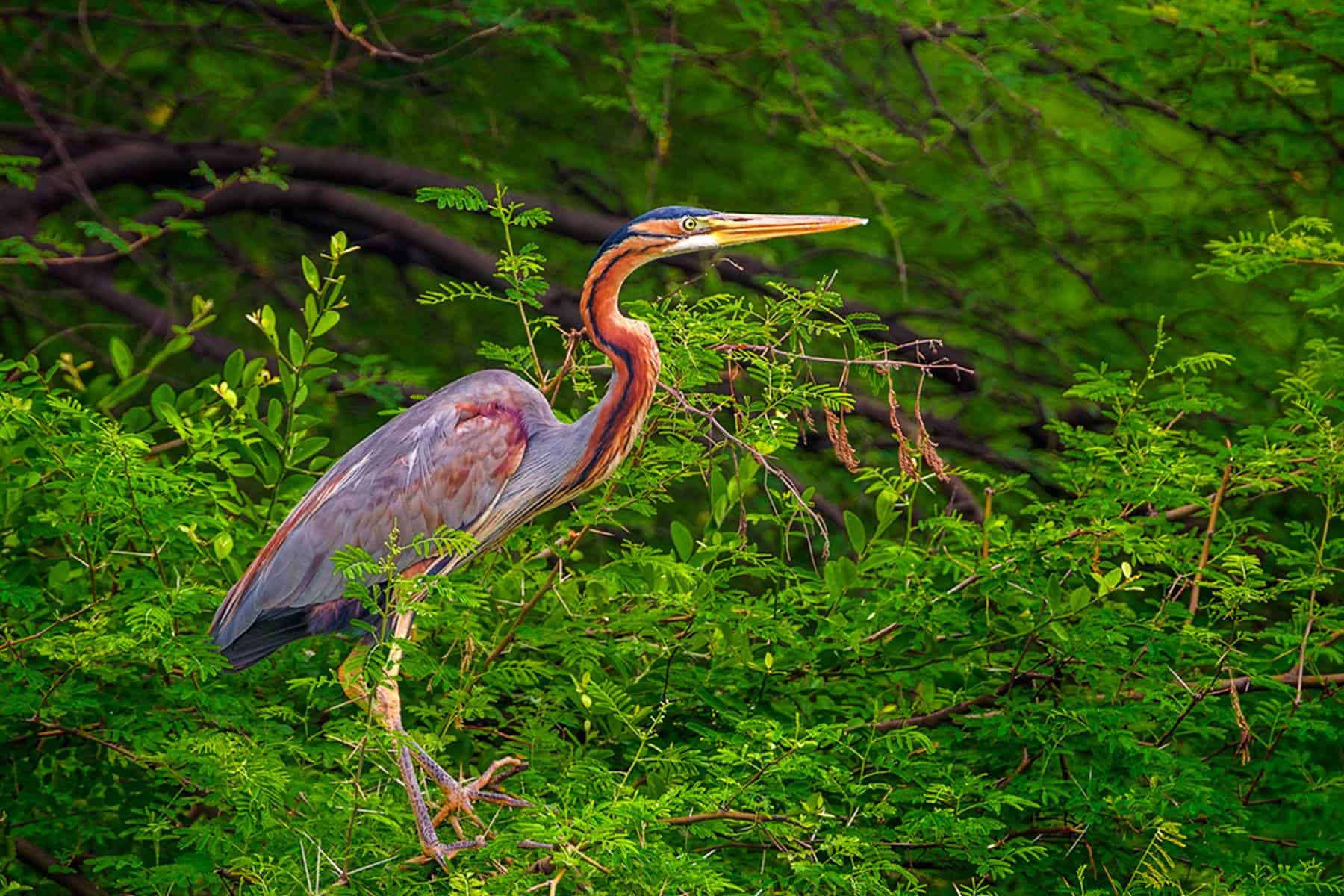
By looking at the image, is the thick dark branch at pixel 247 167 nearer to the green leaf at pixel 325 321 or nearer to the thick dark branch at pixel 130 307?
the thick dark branch at pixel 130 307

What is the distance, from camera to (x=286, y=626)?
11.5ft

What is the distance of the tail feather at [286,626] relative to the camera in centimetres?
344

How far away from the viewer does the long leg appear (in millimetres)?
2746

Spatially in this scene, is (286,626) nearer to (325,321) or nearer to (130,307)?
(325,321)

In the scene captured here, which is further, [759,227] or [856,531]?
[856,531]

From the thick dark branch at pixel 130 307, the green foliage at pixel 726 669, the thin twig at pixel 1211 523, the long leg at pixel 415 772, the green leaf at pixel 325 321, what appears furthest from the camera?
the thick dark branch at pixel 130 307

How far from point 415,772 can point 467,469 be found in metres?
0.77

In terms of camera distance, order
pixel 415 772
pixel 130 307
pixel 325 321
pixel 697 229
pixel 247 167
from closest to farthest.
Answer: pixel 415 772 < pixel 325 321 < pixel 697 229 < pixel 247 167 < pixel 130 307

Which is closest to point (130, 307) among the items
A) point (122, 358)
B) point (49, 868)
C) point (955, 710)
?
point (122, 358)

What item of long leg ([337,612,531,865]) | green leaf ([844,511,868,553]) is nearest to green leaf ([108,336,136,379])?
long leg ([337,612,531,865])

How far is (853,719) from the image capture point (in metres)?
3.38

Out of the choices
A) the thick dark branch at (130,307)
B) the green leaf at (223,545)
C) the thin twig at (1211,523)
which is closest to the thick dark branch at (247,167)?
the thick dark branch at (130,307)

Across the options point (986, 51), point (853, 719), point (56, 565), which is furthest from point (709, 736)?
point (986, 51)

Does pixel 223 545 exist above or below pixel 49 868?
above
